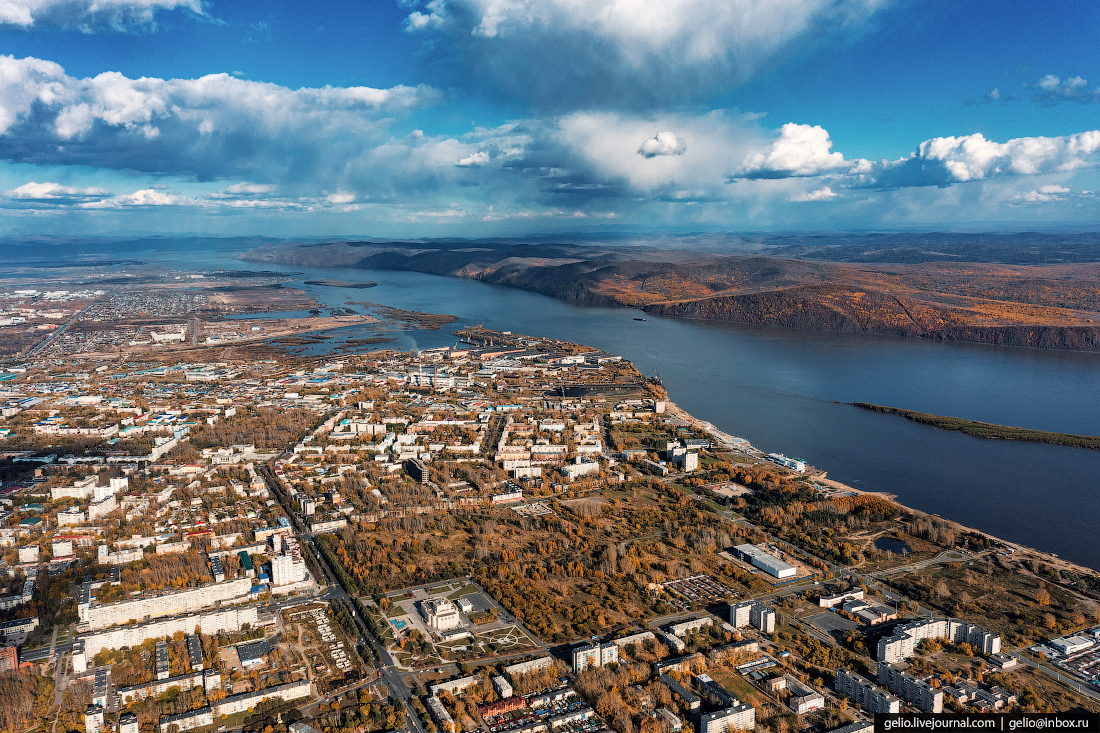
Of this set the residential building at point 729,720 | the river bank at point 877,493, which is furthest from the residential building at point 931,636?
the river bank at point 877,493

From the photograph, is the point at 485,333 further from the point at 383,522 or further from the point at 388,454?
the point at 383,522

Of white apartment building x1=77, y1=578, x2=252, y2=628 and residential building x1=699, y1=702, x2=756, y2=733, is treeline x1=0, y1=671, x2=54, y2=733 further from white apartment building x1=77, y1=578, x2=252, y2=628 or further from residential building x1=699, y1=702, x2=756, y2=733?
residential building x1=699, y1=702, x2=756, y2=733

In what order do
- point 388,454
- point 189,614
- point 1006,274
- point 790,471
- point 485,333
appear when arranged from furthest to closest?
point 1006,274 < point 485,333 < point 388,454 < point 790,471 < point 189,614

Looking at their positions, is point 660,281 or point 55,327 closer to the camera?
point 55,327

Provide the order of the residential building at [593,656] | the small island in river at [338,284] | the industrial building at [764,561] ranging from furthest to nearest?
the small island in river at [338,284]
the industrial building at [764,561]
the residential building at [593,656]

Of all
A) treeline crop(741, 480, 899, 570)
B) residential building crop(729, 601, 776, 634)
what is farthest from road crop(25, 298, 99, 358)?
residential building crop(729, 601, 776, 634)

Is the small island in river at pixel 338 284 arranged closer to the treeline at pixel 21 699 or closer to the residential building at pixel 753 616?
the treeline at pixel 21 699

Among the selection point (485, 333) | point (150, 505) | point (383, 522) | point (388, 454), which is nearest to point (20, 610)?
point (150, 505)
